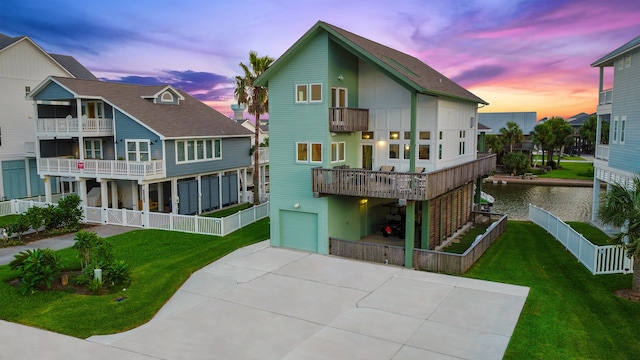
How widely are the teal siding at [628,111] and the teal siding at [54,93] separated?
2990 centimetres

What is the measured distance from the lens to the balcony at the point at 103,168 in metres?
25.9

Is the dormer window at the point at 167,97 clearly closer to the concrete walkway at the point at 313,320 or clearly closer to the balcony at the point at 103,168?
the balcony at the point at 103,168

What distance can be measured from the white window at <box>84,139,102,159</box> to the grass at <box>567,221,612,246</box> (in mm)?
28818

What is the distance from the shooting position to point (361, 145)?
73.4ft

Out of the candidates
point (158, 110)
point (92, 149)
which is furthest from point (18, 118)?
point (158, 110)

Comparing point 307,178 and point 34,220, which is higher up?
point 307,178

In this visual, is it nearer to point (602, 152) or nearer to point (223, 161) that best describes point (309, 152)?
point (223, 161)

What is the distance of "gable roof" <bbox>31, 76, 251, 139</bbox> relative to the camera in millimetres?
26922

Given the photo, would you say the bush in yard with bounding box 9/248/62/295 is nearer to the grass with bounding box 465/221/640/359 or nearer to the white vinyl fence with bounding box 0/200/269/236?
the white vinyl fence with bounding box 0/200/269/236

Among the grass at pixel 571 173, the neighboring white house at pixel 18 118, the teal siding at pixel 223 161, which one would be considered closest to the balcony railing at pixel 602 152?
the teal siding at pixel 223 161

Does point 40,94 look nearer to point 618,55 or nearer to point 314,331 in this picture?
point 314,331

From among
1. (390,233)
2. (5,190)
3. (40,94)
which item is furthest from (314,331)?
(5,190)

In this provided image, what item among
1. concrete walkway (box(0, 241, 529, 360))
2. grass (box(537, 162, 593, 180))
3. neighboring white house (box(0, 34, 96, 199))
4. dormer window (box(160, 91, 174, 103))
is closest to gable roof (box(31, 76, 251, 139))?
dormer window (box(160, 91, 174, 103))

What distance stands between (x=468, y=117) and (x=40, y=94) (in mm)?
25661
